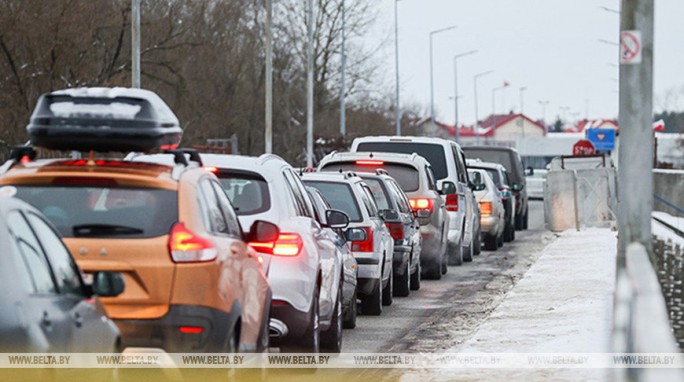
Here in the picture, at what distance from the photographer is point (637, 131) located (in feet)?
48.4

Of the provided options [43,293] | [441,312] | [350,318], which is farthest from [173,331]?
[441,312]

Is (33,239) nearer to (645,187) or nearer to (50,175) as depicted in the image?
(50,175)

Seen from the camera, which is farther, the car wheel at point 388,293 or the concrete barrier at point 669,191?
the concrete barrier at point 669,191

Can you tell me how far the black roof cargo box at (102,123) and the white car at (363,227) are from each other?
8064 mm

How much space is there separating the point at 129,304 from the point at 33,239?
6.80 ft

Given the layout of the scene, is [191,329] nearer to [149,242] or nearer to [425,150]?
[149,242]

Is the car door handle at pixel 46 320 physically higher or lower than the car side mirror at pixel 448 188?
higher

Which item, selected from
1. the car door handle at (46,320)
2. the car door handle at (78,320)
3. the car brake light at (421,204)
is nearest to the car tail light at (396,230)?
the car brake light at (421,204)

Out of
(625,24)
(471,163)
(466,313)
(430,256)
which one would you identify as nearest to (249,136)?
(471,163)

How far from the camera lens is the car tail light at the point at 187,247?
9219 millimetres

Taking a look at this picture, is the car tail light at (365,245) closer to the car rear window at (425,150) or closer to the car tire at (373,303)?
the car tire at (373,303)

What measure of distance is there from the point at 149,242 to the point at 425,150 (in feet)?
63.5

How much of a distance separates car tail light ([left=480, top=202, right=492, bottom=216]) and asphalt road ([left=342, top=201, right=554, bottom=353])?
3.46m

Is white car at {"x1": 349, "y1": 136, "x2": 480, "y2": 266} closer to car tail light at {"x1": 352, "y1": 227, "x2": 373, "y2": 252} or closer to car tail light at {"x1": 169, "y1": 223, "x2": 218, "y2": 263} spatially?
car tail light at {"x1": 352, "y1": 227, "x2": 373, "y2": 252}
